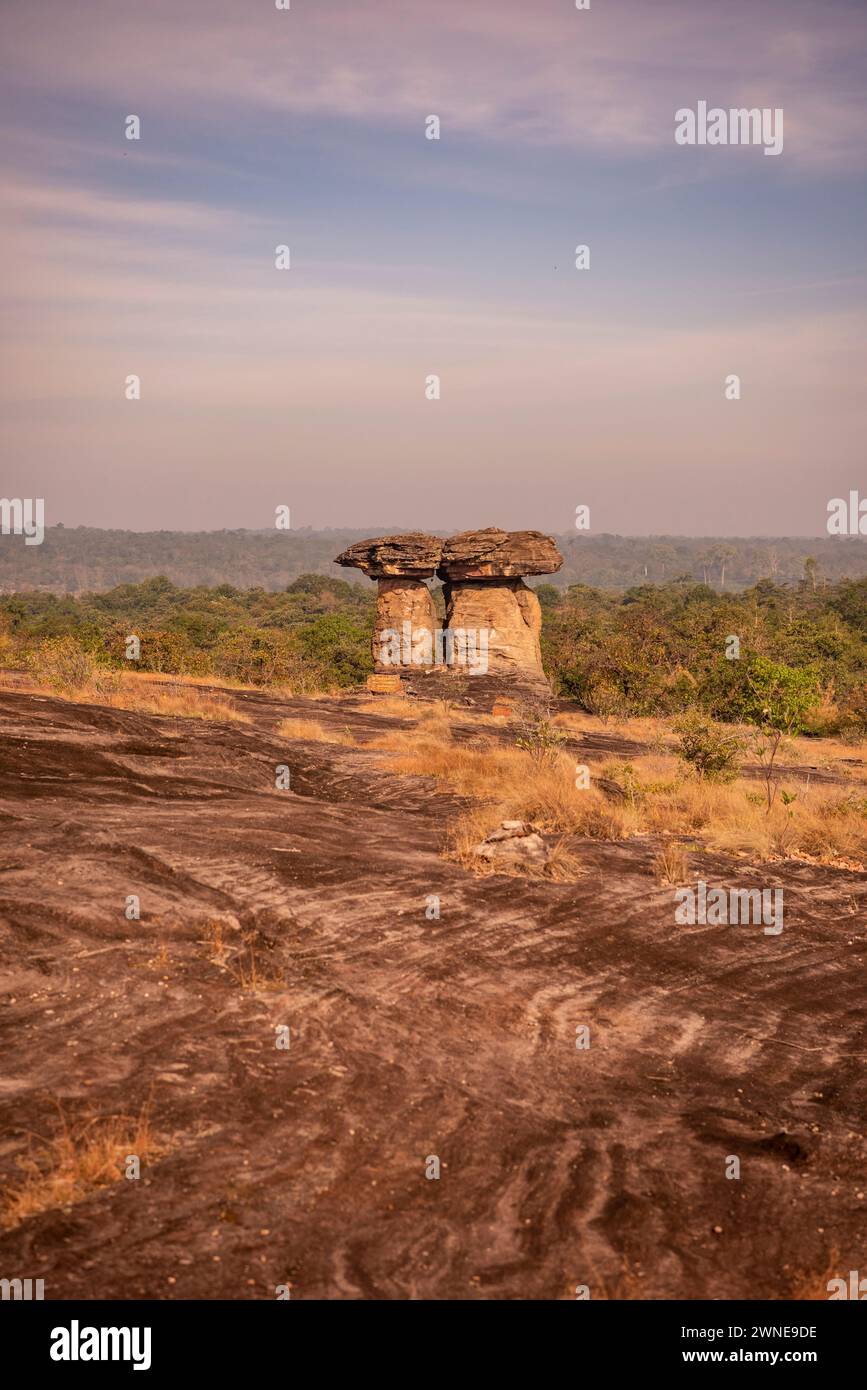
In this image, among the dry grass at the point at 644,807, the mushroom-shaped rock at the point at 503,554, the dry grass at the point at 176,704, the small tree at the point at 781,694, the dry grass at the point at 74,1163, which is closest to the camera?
the dry grass at the point at 74,1163

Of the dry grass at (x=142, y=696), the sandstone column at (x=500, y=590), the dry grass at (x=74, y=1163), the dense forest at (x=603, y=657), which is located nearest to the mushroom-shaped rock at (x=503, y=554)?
the sandstone column at (x=500, y=590)

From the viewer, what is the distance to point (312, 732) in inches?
780

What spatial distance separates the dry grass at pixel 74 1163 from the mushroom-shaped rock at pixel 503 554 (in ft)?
90.0

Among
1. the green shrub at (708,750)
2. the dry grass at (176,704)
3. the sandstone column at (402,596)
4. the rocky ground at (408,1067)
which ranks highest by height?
the sandstone column at (402,596)

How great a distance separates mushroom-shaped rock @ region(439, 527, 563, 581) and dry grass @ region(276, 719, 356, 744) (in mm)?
12382

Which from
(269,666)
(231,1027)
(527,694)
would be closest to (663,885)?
(231,1027)

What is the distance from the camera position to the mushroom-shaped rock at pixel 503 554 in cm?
3147

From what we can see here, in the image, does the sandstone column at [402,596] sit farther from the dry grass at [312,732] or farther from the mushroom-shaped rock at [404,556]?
the dry grass at [312,732]

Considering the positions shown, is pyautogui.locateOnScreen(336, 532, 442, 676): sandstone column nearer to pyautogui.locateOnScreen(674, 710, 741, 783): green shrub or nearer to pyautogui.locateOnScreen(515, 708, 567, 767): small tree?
pyautogui.locateOnScreen(515, 708, 567, 767): small tree

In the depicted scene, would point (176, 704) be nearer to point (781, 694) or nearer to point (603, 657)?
point (781, 694)

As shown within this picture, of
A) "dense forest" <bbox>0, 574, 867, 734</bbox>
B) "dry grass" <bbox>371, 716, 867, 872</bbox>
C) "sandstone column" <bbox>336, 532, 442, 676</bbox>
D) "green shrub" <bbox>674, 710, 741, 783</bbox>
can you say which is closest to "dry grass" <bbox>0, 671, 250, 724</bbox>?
"dense forest" <bbox>0, 574, 867, 734</bbox>

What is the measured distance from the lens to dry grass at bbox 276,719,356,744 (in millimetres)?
19250

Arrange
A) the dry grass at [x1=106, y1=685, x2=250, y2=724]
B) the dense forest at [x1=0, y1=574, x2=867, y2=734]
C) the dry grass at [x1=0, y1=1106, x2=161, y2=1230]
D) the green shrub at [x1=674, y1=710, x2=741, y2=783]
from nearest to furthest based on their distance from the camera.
Answer: the dry grass at [x1=0, y1=1106, x2=161, y2=1230]
the green shrub at [x1=674, y1=710, x2=741, y2=783]
the dry grass at [x1=106, y1=685, x2=250, y2=724]
the dense forest at [x1=0, y1=574, x2=867, y2=734]
